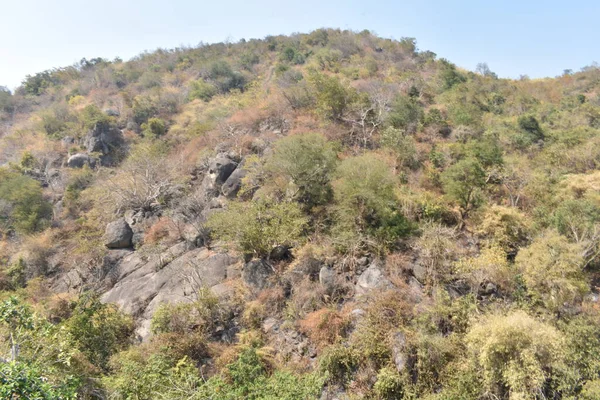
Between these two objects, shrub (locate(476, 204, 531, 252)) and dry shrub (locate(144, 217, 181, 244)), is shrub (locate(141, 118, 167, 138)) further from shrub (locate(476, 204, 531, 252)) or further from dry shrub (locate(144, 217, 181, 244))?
shrub (locate(476, 204, 531, 252))

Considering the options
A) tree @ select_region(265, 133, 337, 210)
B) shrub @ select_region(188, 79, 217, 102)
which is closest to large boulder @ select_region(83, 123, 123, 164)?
shrub @ select_region(188, 79, 217, 102)

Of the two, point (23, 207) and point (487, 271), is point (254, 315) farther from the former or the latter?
point (23, 207)

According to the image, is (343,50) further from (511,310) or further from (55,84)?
(55,84)

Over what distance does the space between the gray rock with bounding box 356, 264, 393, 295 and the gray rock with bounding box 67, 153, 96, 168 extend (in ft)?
92.9

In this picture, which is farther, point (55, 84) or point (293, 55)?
point (55, 84)

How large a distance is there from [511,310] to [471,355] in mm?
2162

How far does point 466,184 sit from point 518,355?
340 inches

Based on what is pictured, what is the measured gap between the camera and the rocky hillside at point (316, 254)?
29.4 feet

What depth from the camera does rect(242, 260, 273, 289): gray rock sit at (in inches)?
555

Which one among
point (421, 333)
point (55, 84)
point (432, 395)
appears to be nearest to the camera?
point (432, 395)

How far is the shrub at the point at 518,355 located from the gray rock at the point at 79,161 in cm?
3302

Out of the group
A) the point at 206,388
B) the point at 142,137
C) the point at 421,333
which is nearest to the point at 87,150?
the point at 142,137

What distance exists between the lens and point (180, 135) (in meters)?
31.7

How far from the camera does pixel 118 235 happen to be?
20.1 meters
